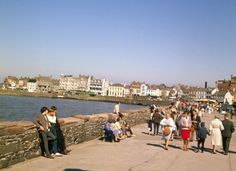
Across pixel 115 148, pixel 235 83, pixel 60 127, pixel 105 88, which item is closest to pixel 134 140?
pixel 115 148

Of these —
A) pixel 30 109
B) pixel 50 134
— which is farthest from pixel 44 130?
pixel 30 109

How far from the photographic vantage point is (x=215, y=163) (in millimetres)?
11297

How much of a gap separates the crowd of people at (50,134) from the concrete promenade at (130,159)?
13.7 inches

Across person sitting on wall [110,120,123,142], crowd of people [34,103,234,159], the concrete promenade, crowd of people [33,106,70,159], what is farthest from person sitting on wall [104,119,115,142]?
crowd of people [33,106,70,159]

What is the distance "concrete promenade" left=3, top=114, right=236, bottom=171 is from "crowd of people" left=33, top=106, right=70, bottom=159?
1.15 ft

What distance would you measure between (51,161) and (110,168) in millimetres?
1670

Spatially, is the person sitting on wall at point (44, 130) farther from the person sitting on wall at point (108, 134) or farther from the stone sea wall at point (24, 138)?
the person sitting on wall at point (108, 134)

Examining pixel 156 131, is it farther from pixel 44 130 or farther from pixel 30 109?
pixel 30 109

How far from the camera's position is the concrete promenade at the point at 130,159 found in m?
9.43

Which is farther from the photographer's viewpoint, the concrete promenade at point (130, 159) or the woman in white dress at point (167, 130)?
the woman in white dress at point (167, 130)

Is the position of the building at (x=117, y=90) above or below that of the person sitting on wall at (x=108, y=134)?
above

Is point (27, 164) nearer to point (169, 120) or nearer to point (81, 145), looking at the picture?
point (81, 145)

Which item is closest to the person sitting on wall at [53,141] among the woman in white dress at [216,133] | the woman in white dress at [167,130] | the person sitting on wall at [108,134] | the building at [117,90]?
the person sitting on wall at [108,134]

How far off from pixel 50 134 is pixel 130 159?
2.59 m
